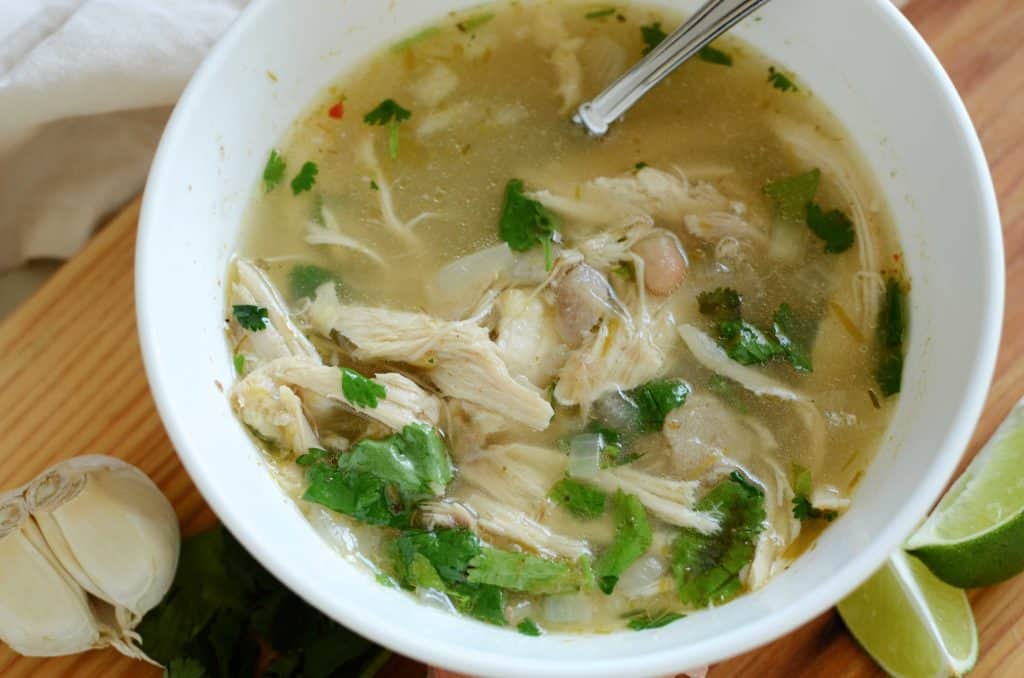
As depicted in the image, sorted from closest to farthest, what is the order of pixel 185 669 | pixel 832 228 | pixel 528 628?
pixel 528 628
pixel 185 669
pixel 832 228

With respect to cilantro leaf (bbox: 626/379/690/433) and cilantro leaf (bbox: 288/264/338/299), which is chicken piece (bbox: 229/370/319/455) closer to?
cilantro leaf (bbox: 288/264/338/299)

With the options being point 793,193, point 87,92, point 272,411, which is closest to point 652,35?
point 793,193

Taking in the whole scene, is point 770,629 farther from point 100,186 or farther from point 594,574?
point 100,186

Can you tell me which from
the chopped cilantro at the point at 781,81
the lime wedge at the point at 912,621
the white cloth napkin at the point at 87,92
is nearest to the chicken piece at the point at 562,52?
the chopped cilantro at the point at 781,81

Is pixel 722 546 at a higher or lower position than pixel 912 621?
higher

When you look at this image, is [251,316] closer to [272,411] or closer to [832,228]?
[272,411]

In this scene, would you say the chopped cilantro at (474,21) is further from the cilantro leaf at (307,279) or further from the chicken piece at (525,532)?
the chicken piece at (525,532)

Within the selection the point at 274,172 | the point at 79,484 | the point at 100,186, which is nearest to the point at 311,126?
the point at 274,172
